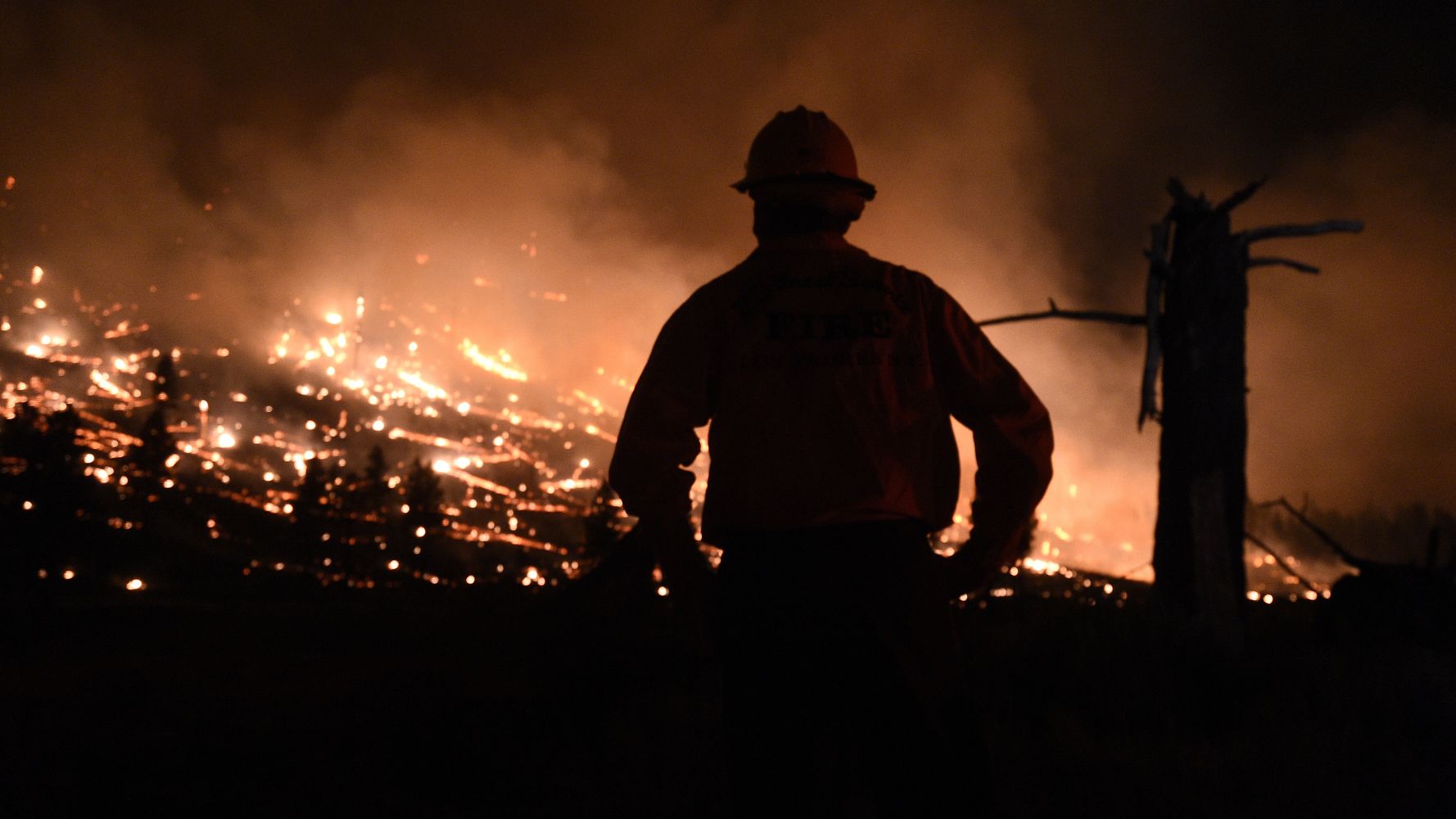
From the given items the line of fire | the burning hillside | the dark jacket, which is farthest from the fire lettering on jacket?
the burning hillside

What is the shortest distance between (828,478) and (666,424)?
525 millimetres

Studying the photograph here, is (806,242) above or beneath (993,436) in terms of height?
above

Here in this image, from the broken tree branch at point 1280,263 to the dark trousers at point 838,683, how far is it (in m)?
7.73

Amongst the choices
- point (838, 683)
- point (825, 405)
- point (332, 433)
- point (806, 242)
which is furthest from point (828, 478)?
point (332, 433)

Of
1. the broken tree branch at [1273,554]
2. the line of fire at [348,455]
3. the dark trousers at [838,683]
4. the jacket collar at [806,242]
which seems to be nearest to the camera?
the dark trousers at [838,683]

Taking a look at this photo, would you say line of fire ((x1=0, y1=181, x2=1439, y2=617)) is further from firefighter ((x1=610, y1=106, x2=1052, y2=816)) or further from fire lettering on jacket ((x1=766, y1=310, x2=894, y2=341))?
fire lettering on jacket ((x1=766, y1=310, x2=894, y2=341))

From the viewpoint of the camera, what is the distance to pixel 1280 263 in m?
8.91

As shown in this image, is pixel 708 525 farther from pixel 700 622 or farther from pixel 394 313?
pixel 394 313

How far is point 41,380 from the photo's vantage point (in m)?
60.8

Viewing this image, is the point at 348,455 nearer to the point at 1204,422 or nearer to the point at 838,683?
the point at 1204,422

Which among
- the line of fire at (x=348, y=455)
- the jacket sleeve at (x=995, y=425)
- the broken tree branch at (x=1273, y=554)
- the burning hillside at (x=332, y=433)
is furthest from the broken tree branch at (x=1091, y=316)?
the burning hillside at (x=332, y=433)

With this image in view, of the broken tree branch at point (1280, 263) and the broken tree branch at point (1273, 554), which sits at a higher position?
the broken tree branch at point (1280, 263)

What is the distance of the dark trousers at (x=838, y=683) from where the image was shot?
2396 mm

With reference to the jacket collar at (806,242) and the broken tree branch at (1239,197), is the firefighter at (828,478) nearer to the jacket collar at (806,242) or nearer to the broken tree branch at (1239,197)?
the jacket collar at (806,242)
